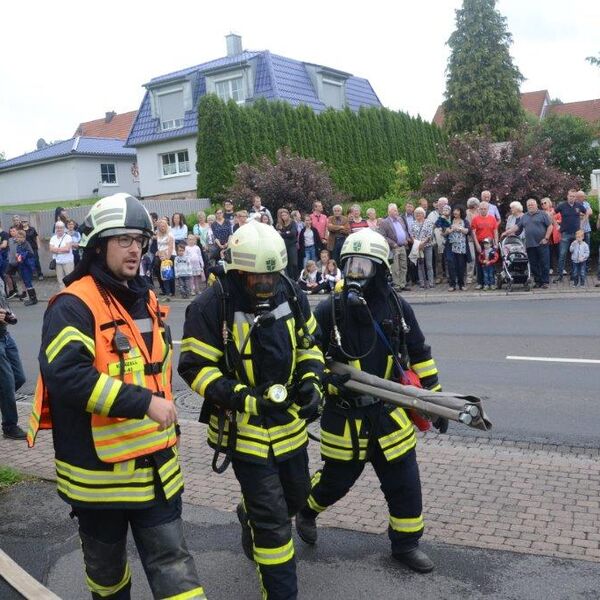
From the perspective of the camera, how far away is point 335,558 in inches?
171

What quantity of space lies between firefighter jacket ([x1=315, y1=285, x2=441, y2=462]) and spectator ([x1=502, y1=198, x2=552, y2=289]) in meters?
11.4

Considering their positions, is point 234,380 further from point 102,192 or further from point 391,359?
point 102,192

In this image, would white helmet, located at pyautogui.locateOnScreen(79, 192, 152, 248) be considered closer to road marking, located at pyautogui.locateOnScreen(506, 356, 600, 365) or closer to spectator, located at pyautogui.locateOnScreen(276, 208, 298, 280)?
road marking, located at pyautogui.locateOnScreen(506, 356, 600, 365)

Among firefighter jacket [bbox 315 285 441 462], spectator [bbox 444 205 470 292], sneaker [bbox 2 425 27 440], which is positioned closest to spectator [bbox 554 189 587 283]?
spectator [bbox 444 205 470 292]

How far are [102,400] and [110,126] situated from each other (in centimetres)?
6562

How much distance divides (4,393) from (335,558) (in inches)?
152

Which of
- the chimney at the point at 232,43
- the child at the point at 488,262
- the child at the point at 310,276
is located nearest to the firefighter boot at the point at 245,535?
the child at the point at 310,276

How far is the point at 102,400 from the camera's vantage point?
2.91 meters

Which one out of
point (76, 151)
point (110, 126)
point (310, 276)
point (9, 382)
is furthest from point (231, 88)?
point (9, 382)

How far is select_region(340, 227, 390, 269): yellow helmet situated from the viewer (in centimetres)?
427

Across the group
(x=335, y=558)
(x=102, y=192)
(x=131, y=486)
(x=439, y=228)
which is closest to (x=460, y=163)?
(x=439, y=228)

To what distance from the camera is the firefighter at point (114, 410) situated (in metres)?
2.96

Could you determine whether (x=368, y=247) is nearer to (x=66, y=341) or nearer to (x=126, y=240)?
(x=126, y=240)

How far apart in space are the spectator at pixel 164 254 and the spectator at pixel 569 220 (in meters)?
8.69
